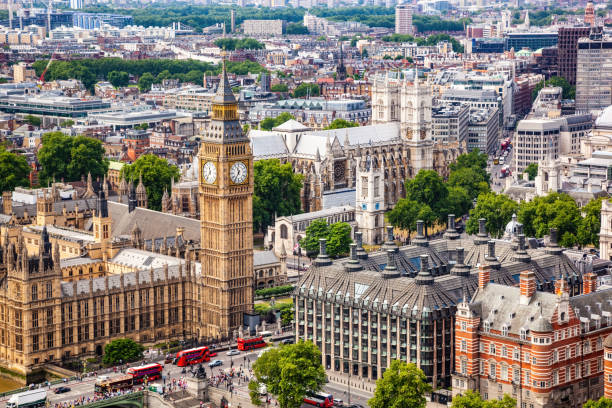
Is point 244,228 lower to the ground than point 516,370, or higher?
higher

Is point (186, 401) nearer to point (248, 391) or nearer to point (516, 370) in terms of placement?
point (248, 391)

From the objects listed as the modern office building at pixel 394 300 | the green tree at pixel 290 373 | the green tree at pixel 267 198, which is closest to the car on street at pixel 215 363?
the modern office building at pixel 394 300

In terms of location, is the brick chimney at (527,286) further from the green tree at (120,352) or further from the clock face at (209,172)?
the green tree at (120,352)

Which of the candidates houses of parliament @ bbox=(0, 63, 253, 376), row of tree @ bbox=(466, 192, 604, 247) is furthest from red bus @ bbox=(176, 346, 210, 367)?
row of tree @ bbox=(466, 192, 604, 247)

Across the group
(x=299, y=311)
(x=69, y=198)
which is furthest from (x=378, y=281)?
Result: (x=69, y=198)

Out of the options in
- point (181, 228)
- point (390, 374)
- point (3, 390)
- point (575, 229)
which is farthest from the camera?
point (575, 229)

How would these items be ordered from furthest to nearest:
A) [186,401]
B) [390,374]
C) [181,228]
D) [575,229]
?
[575,229]
[181,228]
[186,401]
[390,374]

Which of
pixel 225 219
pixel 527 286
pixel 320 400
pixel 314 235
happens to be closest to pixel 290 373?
pixel 320 400
